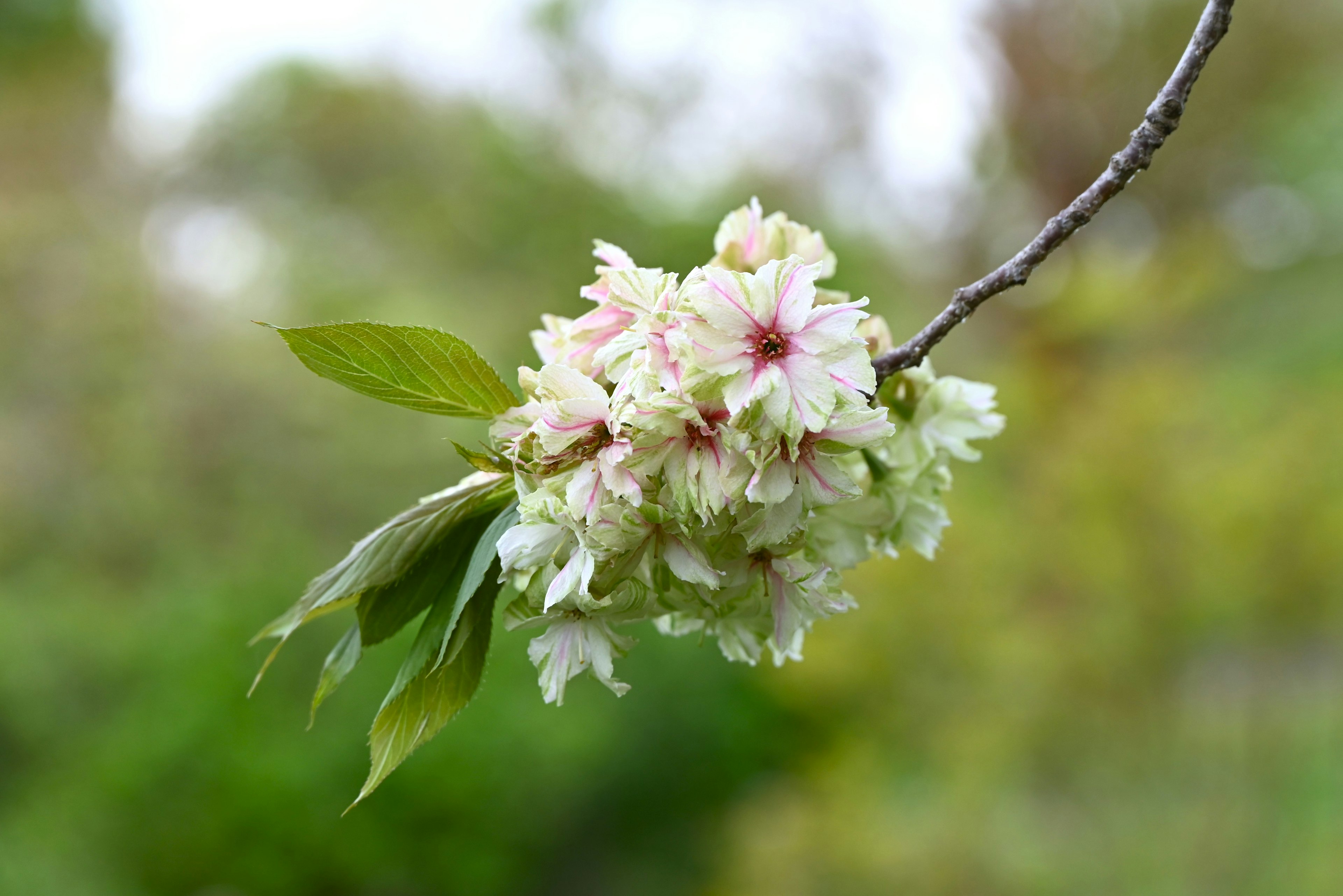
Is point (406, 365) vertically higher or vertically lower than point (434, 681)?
higher

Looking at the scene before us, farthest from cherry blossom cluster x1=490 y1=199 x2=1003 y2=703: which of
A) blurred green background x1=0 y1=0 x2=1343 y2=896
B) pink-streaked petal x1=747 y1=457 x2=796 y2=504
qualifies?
blurred green background x1=0 y1=0 x2=1343 y2=896

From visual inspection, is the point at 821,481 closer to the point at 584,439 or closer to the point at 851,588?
the point at 584,439

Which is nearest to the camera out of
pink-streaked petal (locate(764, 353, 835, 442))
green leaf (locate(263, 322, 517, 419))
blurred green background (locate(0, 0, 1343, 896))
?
pink-streaked petal (locate(764, 353, 835, 442))

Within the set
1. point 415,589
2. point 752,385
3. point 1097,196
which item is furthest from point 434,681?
point 1097,196

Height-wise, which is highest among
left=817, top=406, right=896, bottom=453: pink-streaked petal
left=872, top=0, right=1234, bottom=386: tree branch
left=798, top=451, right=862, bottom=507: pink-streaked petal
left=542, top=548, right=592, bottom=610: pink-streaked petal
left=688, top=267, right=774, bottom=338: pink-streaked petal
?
left=872, top=0, right=1234, bottom=386: tree branch

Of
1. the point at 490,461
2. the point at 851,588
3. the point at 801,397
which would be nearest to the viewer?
the point at 801,397

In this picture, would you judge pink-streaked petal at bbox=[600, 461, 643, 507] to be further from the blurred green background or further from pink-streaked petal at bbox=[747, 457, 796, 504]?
the blurred green background
